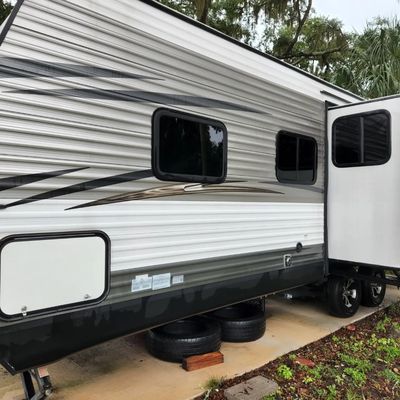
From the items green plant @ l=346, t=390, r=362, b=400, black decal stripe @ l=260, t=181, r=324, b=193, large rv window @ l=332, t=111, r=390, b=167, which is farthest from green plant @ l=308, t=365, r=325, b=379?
large rv window @ l=332, t=111, r=390, b=167

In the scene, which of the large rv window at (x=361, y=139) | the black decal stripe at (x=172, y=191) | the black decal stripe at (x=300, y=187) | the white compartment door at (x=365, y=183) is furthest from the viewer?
the large rv window at (x=361, y=139)

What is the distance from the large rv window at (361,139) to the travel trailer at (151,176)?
Answer: 0.9 inches

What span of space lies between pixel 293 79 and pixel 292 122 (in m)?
0.46

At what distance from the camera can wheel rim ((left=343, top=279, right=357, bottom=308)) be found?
19.3 feet

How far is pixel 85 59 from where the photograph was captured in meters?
2.91

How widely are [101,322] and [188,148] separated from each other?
1.50m

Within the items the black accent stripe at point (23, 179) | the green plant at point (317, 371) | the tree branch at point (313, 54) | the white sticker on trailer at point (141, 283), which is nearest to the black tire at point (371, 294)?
the green plant at point (317, 371)

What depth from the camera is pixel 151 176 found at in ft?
10.9

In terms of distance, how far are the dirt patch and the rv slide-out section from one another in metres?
0.72

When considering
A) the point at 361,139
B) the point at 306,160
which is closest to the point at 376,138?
the point at 361,139

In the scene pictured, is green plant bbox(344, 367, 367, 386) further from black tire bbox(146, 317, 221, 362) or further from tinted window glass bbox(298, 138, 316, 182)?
tinted window glass bbox(298, 138, 316, 182)

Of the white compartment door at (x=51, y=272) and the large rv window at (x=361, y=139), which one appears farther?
the large rv window at (x=361, y=139)

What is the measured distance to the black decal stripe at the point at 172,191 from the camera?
10.0ft

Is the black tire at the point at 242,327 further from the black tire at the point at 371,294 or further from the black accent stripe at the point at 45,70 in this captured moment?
the black accent stripe at the point at 45,70
